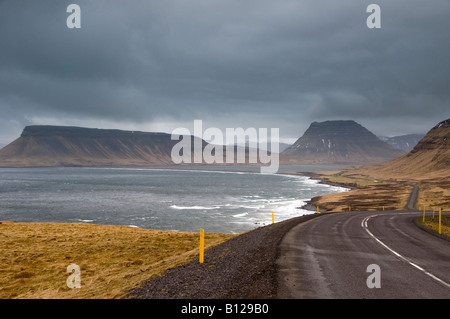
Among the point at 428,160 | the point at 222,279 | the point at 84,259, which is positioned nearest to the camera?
the point at 222,279

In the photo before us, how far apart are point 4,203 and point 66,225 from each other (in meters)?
47.4

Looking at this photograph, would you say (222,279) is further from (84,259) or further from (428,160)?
(428,160)

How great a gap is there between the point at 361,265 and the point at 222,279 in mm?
5399

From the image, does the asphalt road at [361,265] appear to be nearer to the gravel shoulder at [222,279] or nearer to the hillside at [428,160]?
the gravel shoulder at [222,279]

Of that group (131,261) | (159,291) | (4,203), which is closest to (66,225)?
(131,261)

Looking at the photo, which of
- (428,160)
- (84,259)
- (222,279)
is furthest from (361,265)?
(428,160)

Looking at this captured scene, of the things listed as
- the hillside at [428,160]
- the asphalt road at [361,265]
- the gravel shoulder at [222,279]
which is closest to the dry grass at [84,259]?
the gravel shoulder at [222,279]

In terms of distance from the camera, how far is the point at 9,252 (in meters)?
19.5

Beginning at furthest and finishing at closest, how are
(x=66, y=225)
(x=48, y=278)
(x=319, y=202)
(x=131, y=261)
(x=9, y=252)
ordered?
(x=319, y=202) < (x=66, y=225) < (x=9, y=252) < (x=131, y=261) < (x=48, y=278)

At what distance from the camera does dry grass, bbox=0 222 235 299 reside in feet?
42.3

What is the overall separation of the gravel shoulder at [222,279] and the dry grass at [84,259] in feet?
3.96

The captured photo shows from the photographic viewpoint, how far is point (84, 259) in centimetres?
1878

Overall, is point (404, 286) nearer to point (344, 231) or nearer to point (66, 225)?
point (344, 231)

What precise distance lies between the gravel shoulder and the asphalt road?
516mm
